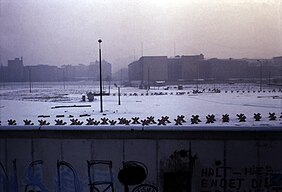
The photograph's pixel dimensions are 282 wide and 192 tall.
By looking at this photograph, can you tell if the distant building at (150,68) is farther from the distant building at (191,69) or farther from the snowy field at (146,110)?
the snowy field at (146,110)

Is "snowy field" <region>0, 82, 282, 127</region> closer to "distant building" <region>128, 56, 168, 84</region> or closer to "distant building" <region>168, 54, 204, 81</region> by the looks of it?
"distant building" <region>128, 56, 168, 84</region>

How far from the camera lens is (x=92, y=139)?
2.51 meters

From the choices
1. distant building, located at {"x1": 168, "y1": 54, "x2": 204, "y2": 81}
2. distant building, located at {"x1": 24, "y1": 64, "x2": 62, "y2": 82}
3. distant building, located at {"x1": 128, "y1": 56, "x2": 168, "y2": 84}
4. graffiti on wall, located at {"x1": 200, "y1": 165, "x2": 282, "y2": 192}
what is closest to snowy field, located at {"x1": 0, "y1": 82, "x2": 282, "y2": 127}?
graffiti on wall, located at {"x1": 200, "y1": 165, "x2": 282, "y2": 192}

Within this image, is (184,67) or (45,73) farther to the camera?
(45,73)

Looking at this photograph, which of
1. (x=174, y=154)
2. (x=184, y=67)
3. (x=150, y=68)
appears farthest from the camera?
(x=184, y=67)

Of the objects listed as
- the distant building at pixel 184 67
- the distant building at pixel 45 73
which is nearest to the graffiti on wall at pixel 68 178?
the distant building at pixel 184 67

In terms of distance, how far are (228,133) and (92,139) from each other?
3.51 feet

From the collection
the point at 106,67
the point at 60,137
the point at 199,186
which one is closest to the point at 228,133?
the point at 199,186

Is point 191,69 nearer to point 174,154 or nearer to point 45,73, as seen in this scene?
point 45,73

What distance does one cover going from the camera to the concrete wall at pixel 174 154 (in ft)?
7.88

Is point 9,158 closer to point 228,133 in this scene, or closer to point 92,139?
point 92,139

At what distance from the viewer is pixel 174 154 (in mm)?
2453

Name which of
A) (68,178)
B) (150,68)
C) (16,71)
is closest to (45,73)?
(16,71)

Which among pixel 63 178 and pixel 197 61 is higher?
pixel 197 61
